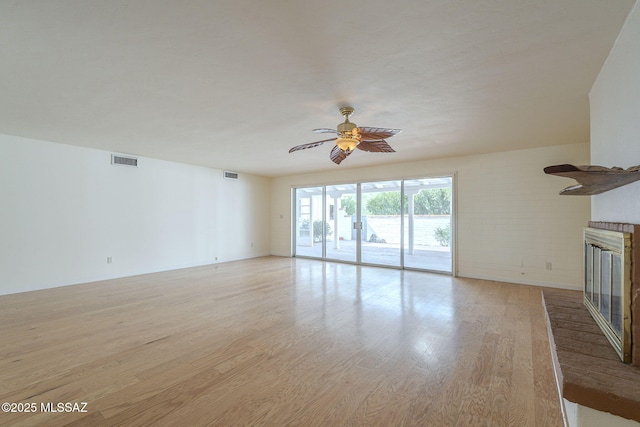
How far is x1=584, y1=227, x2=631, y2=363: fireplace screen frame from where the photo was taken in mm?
1360

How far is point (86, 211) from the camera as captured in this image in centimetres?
507

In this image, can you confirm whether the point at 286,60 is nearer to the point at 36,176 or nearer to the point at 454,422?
the point at 454,422

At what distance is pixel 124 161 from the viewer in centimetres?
554

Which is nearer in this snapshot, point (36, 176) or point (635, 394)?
point (635, 394)

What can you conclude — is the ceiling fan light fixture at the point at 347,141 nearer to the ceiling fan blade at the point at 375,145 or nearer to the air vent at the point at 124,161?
the ceiling fan blade at the point at 375,145

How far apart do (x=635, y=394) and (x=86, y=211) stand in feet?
22.6

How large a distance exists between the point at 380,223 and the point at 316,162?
2250 mm

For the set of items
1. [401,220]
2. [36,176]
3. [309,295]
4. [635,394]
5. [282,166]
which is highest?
[282,166]

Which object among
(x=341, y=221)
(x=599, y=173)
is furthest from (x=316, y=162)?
(x=599, y=173)

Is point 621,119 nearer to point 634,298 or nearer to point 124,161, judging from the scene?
point 634,298

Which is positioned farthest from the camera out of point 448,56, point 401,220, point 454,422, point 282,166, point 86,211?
point 282,166

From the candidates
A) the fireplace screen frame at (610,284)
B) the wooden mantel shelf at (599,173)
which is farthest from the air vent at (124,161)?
the fireplace screen frame at (610,284)

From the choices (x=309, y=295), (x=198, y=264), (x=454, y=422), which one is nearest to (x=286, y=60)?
(x=454, y=422)

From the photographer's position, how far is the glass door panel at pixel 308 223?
26.7ft
